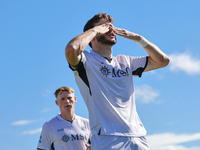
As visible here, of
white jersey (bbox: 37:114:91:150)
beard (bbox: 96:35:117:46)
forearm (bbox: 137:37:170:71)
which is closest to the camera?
beard (bbox: 96:35:117:46)

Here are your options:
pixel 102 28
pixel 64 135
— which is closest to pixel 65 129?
pixel 64 135

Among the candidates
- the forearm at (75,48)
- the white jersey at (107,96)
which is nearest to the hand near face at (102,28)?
the forearm at (75,48)

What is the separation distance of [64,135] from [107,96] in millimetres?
3500

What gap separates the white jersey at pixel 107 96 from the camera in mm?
4696

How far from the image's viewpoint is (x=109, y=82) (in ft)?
16.1

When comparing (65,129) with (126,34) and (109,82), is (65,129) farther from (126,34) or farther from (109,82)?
(126,34)

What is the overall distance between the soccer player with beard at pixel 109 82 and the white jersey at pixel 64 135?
10.3ft

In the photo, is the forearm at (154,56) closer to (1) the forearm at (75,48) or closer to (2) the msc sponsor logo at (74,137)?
(1) the forearm at (75,48)

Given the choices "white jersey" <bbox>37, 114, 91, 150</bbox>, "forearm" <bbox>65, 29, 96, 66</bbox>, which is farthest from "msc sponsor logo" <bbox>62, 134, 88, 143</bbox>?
"forearm" <bbox>65, 29, 96, 66</bbox>

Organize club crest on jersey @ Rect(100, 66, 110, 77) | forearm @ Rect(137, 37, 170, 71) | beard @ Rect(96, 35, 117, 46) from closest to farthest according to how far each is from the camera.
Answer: club crest on jersey @ Rect(100, 66, 110, 77)
beard @ Rect(96, 35, 117, 46)
forearm @ Rect(137, 37, 170, 71)

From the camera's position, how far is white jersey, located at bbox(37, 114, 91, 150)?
7.84 m

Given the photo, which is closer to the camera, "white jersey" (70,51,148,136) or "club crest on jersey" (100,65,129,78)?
"white jersey" (70,51,148,136)

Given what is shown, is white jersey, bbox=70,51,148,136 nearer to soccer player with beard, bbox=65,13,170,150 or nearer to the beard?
soccer player with beard, bbox=65,13,170,150

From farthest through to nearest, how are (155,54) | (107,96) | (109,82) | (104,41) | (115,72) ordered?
(155,54)
(104,41)
(115,72)
(109,82)
(107,96)
